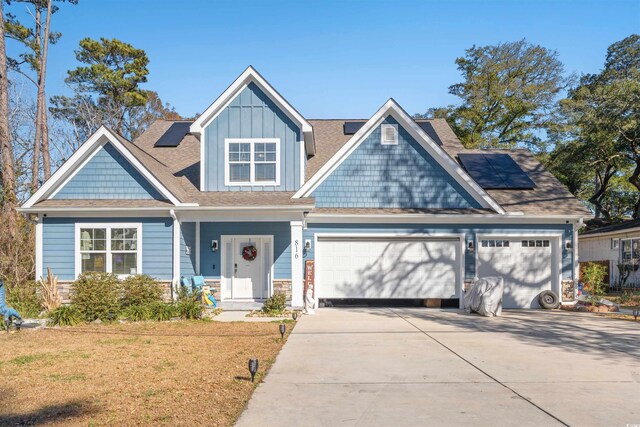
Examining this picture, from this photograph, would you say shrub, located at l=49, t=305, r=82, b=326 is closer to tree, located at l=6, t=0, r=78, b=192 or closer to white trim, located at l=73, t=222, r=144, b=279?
white trim, located at l=73, t=222, r=144, b=279

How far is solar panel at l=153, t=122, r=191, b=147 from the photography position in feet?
61.1

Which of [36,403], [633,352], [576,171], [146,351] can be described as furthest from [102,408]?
[576,171]

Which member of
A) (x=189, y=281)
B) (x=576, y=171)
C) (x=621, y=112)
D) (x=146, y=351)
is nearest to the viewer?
(x=146, y=351)

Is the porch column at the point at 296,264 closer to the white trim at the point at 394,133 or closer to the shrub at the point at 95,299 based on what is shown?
the white trim at the point at 394,133

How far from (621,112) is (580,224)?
49.5 ft

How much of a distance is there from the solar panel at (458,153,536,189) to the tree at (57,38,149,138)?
1030 inches

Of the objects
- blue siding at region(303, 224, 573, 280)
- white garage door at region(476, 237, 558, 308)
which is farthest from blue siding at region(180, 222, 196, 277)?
white garage door at region(476, 237, 558, 308)

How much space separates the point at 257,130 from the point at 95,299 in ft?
22.3

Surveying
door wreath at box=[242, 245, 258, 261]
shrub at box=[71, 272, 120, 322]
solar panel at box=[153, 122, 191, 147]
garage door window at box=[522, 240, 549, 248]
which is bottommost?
shrub at box=[71, 272, 120, 322]

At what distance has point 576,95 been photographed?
31.9m

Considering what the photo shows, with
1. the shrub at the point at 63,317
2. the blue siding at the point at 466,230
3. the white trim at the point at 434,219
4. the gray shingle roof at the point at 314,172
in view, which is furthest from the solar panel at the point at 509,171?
the shrub at the point at 63,317

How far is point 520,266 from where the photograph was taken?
15.2 m

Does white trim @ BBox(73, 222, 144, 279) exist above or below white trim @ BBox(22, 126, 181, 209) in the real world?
below

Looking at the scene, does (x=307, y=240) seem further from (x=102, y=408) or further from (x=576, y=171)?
(x=576, y=171)
